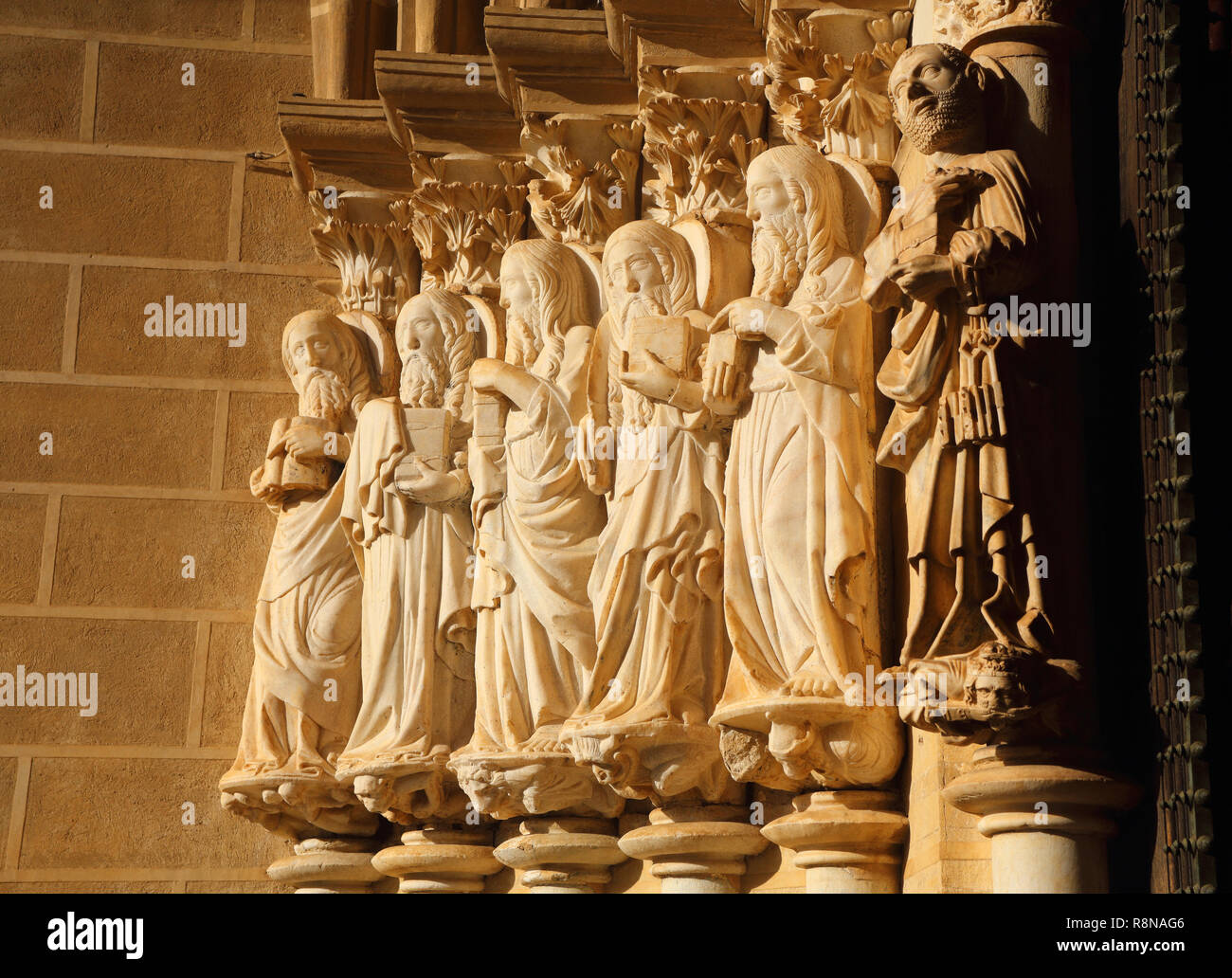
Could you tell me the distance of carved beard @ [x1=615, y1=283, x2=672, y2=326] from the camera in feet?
16.9

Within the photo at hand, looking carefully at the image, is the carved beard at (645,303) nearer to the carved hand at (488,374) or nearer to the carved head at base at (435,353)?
the carved hand at (488,374)

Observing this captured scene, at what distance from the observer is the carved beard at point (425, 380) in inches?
232

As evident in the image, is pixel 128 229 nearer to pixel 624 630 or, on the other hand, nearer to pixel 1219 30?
pixel 624 630

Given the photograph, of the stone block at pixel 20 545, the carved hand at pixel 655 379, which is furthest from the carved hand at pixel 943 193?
the stone block at pixel 20 545

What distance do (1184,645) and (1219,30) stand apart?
52.6 inches

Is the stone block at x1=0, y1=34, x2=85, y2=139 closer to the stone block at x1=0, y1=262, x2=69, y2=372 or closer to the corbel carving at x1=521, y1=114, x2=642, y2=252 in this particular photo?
the stone block at x1=0, y1=262, x2=69, y2=372

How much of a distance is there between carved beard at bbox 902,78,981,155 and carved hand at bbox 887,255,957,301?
315 millimetres

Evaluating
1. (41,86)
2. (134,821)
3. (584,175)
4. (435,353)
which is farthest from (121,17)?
(134,821)

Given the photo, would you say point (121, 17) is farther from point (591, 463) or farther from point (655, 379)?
point (655, 379)

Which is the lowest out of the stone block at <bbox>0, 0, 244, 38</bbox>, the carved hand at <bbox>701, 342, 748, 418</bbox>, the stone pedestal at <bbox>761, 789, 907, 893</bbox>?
the stone pedestal at <bbox>761, 789, 907, 893</bbox>

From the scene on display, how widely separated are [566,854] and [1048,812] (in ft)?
6.04

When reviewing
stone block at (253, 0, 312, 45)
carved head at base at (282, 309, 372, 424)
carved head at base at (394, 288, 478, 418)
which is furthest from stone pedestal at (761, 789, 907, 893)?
stone block at (253, 0, 312, 45)
